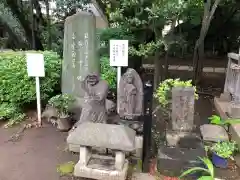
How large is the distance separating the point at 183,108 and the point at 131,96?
1079 mm

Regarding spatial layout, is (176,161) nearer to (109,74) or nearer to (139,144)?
(139,144)

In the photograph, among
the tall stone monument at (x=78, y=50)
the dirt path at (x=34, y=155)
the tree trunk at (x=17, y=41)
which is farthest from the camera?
the tree trunk at (x=17, y=41)

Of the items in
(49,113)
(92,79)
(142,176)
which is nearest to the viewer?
(142,176)

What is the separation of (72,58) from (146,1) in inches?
107

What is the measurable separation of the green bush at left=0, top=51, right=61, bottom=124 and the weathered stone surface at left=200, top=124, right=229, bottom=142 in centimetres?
413

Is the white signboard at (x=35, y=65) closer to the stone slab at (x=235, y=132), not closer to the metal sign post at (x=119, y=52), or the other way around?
the metal sign post at (x=119, y=52)

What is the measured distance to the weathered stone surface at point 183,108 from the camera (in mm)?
4840

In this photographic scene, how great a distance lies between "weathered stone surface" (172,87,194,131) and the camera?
4840mm

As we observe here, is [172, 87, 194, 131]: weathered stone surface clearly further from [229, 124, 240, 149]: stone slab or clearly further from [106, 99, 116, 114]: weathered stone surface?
[106, 99, 116, 114]: weathered stone surface

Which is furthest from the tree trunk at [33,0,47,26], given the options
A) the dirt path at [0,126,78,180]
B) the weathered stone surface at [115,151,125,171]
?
the weathered stone surface at [115,151,125,171]

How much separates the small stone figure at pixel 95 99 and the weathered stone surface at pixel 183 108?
4.58 feet

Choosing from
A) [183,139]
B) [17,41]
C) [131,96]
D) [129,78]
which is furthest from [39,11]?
[183,139]

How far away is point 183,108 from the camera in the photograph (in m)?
4.88

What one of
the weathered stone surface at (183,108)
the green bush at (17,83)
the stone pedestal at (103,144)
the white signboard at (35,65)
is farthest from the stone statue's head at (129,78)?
the green bush at (17,83)
